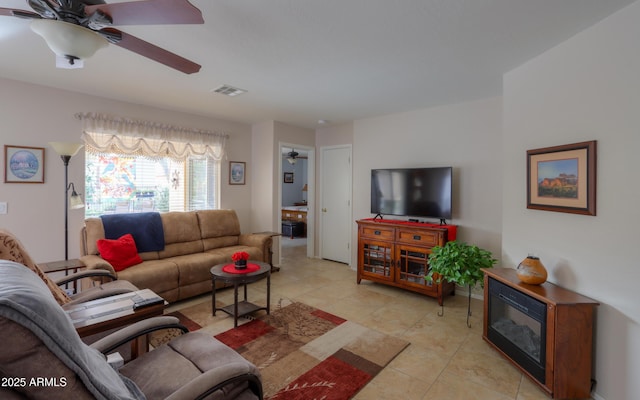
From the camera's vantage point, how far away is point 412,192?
407 centimetres

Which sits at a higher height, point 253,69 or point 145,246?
point 253,69

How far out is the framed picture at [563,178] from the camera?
204 cm

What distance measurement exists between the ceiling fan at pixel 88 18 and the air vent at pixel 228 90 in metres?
1.72

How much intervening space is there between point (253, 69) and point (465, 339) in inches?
127

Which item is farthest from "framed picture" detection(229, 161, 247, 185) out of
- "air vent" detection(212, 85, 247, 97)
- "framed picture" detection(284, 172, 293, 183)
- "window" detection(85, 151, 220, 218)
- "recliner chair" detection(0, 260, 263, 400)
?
"framed picture" detection(284, 172, 293, 183)

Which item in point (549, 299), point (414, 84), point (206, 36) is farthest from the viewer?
point (414, 84)

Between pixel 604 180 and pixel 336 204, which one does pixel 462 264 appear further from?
pixel 336 204

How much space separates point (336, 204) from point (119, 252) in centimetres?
337

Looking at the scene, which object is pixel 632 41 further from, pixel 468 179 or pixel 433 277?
pixel 433 277

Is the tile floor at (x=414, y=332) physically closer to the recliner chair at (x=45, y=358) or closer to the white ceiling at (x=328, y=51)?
the recliner chair at (x=45, y=358)

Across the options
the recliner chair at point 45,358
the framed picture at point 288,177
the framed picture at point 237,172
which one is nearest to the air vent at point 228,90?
the framed picture at point 237,172

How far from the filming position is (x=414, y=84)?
10.5ft

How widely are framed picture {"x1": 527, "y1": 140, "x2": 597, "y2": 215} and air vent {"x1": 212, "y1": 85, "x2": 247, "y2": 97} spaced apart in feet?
9.86

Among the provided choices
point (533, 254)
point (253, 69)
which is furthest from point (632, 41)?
point (253, 69)
